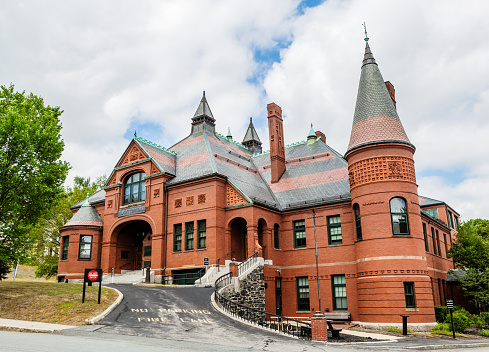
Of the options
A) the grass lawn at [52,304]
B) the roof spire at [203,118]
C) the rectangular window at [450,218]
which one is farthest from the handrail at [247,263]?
the rectangular window at [450,218]

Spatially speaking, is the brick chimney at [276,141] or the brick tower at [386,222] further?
the brick chimney at [276,141]

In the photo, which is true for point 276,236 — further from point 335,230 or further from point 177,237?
point 177,237

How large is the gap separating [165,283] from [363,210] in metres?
15.2

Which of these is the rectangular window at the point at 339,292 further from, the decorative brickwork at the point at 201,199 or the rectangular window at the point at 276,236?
the decorative brickwork at the point at 201,199

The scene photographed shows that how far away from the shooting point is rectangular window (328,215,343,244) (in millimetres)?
28016

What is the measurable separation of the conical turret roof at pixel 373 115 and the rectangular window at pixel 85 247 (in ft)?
77.4

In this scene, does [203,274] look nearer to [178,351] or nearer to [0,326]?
[0,326]

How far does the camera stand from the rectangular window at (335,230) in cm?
2802

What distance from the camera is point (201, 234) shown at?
99.9ft

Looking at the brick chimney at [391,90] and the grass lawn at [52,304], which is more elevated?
the brick chimney at [391,90]

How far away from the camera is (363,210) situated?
80.5 feet

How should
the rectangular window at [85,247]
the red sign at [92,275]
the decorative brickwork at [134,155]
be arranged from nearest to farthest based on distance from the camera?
the red sign at [92,275] → the decorative brickwork at [134,155] → the rectangular window at [85,247]

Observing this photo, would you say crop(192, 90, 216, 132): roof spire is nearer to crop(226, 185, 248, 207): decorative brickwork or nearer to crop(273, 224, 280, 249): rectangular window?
crop(226, 185, 248, 207): decorative brickwork

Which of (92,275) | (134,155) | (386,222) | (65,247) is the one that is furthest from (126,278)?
(386,222)
